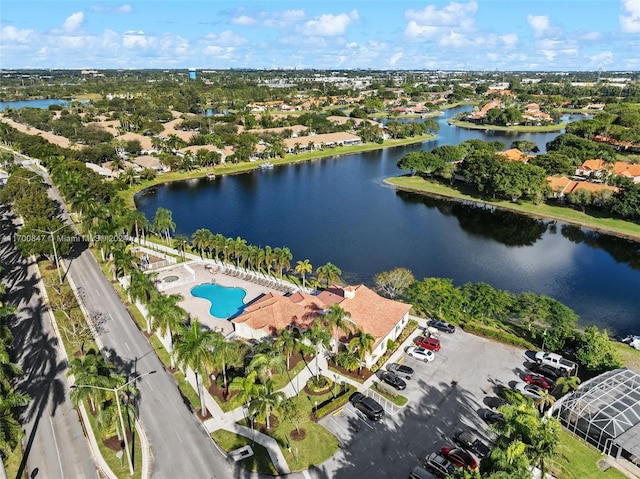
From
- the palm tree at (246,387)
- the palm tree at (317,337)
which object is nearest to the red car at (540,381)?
the palm tree at (317,337)

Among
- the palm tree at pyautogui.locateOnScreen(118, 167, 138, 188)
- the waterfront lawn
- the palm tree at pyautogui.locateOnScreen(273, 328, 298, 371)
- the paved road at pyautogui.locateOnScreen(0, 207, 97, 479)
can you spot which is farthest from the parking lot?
the palm tree at pyautogui.locateOnScreen(118, 167, 138, 188)

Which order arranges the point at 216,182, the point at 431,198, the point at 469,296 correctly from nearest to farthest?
the point at 469,296 → the point at 431,198 → the point at 216,182

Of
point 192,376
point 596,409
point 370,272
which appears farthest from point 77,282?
point 596,409

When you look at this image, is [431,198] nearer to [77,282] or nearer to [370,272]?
[370,272]

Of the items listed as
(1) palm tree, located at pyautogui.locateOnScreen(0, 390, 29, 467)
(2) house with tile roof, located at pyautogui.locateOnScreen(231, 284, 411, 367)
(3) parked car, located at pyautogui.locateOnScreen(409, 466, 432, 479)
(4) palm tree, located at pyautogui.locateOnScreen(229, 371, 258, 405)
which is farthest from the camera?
(2) house with tile roof, located at pyautogui.locateOnScreen(231, 284, 411, 367)

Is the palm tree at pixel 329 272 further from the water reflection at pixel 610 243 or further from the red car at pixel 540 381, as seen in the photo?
the water reflection at pixel 610 243

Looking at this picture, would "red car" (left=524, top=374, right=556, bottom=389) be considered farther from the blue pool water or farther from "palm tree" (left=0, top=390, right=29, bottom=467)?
"palm tree" (left=0, top=390, right=29, bottom=467)
